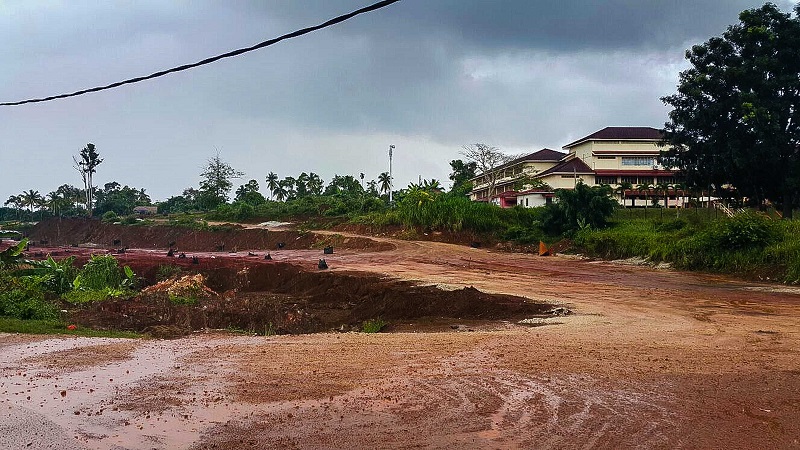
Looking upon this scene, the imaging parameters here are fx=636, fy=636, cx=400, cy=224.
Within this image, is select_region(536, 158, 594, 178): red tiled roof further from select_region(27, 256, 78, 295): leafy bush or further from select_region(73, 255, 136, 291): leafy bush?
select_region(27, 256, 78, 295): leafy bush

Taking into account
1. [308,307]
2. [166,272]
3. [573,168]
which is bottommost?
[308,307]

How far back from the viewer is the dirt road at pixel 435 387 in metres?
5.63

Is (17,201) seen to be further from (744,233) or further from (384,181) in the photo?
(744,233)

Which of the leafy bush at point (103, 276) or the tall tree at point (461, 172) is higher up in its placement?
the tall tree at point (461, 172)

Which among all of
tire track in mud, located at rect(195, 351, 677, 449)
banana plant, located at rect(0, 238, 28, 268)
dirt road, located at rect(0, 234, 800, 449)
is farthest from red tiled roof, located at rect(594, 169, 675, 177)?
tire track in mud, located at rect(195, 351, 677, 449)

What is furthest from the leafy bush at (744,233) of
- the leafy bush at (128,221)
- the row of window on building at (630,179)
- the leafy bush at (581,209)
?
the leafy bush at (128,221)

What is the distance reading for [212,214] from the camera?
65625 millimetres

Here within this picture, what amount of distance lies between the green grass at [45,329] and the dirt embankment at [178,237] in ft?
78.3

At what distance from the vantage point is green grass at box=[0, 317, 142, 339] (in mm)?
11844

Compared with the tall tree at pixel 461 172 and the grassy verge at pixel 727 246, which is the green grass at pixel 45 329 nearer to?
the grassy verge at pixel 727 246

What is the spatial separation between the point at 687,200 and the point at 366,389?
58155 millimetres

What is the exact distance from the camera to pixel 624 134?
62.4 metres

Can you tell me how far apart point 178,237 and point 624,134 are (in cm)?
4310

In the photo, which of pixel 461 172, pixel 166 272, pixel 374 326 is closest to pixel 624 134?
pixel 461 172
